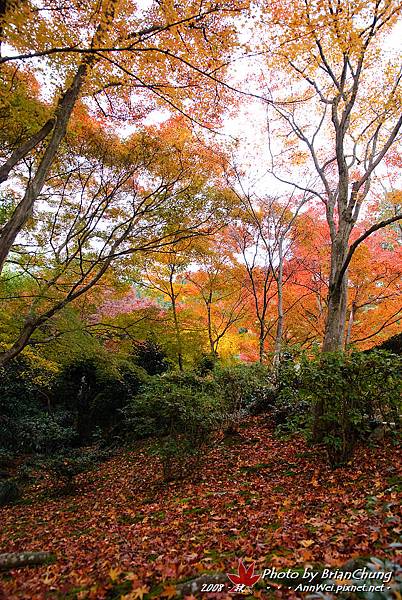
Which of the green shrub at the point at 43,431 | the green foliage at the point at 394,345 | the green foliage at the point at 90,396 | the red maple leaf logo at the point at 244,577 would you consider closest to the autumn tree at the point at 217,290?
the green foliage at the point at 90,396

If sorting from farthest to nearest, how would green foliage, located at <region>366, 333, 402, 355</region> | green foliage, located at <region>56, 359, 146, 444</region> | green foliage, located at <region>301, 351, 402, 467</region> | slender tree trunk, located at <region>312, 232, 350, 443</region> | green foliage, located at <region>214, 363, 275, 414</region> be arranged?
green foliage, located at <region>56, 359, 146, 444</region> < green foliage, located at <region>214, 363, 275, 414</region> < green foliage, located at <region>366, 333, 402, 355</region> < slender tree trunk, located at <region>312, 232, 350, 443</region> < green foliage, located at <region>301, 351, 402, 467</region>

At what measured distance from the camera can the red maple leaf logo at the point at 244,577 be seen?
2.27 metres

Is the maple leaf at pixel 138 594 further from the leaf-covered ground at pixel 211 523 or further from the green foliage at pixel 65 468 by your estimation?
the green foliage at pixel 65 468

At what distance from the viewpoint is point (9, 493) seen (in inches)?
285

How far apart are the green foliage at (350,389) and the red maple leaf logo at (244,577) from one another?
2700mm

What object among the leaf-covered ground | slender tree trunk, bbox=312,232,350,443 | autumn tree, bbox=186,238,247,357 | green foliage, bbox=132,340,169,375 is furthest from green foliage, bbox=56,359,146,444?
slender tree trunk, bbox=312,232,350,443

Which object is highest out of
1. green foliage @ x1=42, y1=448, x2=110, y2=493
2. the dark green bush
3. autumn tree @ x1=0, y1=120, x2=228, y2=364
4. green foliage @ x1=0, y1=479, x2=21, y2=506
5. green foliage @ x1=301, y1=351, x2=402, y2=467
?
autumn tree @ x1=0, y1=120, x2=228, y2=364

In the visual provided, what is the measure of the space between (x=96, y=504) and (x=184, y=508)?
2.28 meters

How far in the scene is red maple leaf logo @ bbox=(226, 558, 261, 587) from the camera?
7.45ft

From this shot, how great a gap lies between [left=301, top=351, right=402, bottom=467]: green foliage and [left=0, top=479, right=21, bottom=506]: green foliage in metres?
6.59

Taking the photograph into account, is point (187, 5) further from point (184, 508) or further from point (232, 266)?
point (232, 266)

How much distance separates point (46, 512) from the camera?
6168mm

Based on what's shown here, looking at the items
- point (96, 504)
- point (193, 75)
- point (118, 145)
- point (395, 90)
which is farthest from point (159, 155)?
point (96, 504)

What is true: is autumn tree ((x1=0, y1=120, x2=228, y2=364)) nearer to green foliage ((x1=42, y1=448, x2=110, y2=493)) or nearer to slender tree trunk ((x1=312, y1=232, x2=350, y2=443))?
green foliage ((x1=42, y1=448, x2=110, y2=493))
